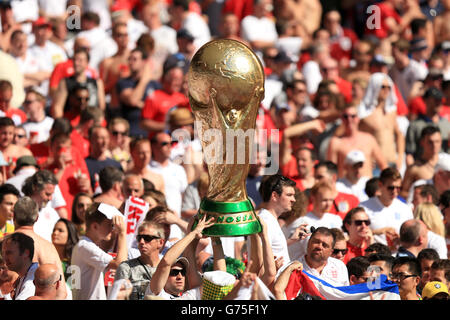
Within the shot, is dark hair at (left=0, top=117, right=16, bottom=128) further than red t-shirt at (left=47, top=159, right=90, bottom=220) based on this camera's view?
Yes

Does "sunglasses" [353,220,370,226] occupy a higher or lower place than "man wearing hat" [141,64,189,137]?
lower

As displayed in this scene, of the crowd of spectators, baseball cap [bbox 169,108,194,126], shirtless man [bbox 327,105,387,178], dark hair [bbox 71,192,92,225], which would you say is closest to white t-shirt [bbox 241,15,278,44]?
the crowd of spectators

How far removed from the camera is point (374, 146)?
1269 cm

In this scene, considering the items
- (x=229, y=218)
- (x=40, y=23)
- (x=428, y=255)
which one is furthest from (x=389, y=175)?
(x=40, y=23)

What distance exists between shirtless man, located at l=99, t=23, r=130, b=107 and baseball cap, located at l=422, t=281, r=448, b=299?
6.49 metres

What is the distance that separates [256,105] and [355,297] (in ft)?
5.22

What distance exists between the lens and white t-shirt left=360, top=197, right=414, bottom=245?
10.6 meters

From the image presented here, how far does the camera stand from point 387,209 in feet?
35.2

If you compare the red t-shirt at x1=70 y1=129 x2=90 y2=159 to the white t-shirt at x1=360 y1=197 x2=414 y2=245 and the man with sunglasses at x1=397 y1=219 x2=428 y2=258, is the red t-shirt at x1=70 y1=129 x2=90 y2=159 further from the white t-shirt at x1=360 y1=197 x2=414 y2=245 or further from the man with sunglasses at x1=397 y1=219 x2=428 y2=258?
the man with sunglasses at x1=397 y1=219 x2=428 y2=258

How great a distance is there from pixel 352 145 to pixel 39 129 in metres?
3.52

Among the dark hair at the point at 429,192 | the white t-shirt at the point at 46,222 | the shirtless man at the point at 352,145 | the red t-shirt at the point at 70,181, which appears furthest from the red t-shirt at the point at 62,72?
the dark hair at the point at 429,192

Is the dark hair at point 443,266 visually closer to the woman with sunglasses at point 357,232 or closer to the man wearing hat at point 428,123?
the woman with sunglasses at point 357,232

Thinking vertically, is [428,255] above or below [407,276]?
above

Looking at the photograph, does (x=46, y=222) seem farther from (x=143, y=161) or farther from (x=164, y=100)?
(x=164, y=100)
